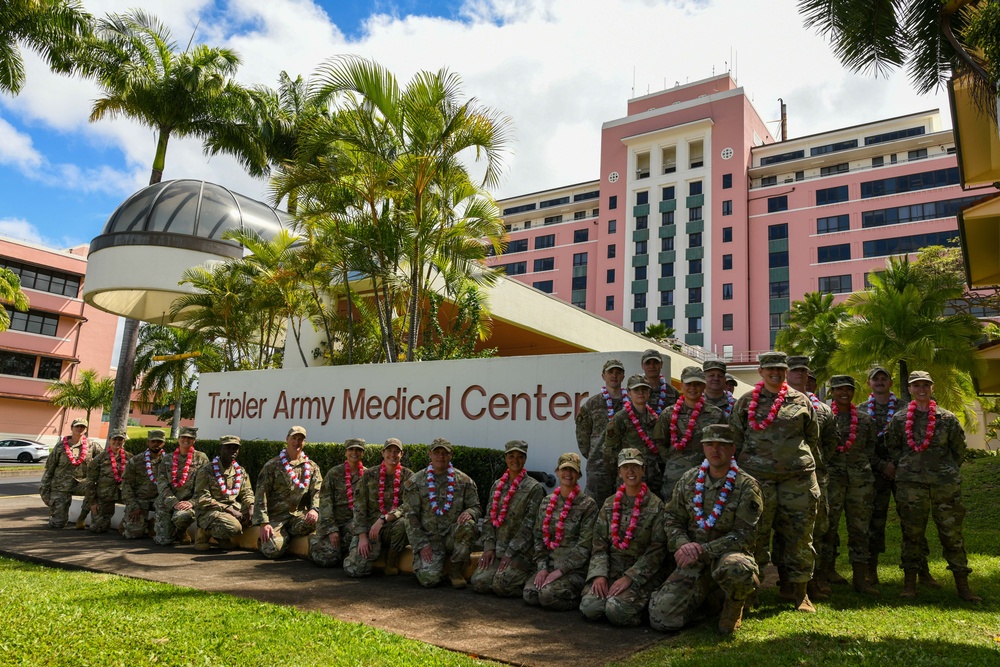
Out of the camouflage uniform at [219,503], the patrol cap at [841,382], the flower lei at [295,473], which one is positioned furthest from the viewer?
the camouflage uniform at [219,503]

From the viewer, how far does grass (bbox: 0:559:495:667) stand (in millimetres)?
4590

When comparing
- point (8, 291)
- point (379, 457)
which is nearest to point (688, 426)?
point (379, 457)

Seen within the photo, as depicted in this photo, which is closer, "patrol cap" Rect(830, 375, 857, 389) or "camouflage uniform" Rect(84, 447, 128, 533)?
"patrol cap" Rect(830, 375, 857, 389)

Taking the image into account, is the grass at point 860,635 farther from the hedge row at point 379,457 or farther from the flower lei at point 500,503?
the hedge row at point 379,457

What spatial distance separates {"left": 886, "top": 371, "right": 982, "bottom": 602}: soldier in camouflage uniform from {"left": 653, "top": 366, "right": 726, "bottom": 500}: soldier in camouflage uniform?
6.61 ft

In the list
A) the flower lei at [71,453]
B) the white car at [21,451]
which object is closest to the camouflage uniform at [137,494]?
the flower lei at [71,453]

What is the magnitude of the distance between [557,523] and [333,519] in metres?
3.24

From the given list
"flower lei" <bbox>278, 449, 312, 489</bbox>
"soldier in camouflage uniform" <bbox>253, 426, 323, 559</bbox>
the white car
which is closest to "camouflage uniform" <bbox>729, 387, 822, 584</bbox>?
"soldier in camouflage uniform" <bbox>253, 426, 323, 559</bbox>

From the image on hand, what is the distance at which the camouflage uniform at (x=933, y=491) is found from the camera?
21.6ft

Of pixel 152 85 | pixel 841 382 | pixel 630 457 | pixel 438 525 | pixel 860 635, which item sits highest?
pixel 152 85

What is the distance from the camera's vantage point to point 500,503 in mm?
6949

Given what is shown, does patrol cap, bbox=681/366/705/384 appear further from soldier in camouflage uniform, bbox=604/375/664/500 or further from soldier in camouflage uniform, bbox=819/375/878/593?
soldier in camouflage uniform, bbox=819/375/878/593

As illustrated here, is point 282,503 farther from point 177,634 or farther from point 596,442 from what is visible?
point 596,442

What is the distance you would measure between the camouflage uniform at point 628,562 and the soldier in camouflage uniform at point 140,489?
719cm
